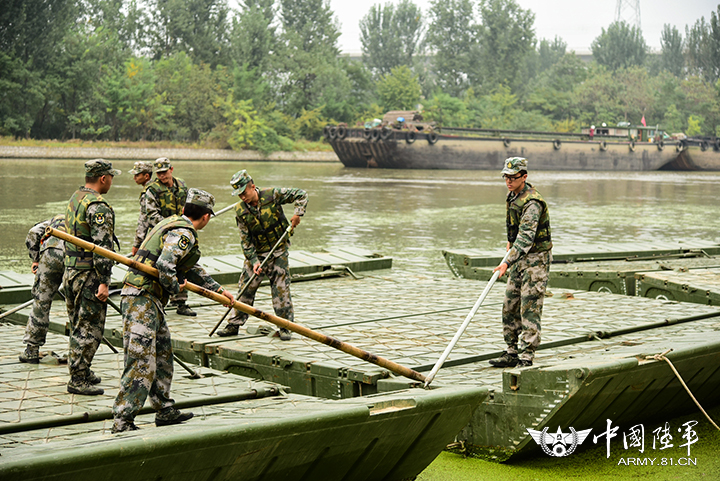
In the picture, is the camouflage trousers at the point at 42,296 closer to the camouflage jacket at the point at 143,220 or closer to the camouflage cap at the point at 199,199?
the camouflage cap at the point at 199,199

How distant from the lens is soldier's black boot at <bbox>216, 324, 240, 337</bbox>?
7805mm

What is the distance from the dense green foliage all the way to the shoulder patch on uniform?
170 ft

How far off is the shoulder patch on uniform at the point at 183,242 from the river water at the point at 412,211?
8971 millimetres

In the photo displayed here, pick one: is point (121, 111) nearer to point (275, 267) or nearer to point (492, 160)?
point (492, 160)

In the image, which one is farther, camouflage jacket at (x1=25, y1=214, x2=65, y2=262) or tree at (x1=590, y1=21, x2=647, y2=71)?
tree at (x1=590, y1=21, x2=647, y2=71)

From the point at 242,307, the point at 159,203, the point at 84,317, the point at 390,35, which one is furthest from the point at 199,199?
the point at 390,35

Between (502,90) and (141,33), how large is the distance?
36735 mm

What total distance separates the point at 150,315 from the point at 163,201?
393 centimetres

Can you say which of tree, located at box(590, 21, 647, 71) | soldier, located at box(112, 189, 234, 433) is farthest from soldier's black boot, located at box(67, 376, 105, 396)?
tree, located at box(590, 21, 647, 71)

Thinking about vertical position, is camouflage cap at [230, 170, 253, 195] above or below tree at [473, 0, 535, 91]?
below

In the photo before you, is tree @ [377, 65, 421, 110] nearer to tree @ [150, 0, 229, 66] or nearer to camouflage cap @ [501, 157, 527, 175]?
tree @ [150, 0, 229, 66]

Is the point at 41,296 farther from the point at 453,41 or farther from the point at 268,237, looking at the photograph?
the point at 453,41

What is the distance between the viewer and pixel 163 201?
8852 mm

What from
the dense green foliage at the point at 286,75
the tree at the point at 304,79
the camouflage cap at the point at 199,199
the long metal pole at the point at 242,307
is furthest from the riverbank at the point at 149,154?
the long metal pole at the point at 242,307
